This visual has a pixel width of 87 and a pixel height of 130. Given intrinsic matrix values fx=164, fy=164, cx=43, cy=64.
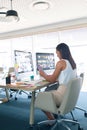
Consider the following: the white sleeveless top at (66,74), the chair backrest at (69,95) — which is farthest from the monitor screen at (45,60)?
the chair backrest at (69,95)

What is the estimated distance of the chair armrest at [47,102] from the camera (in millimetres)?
2096

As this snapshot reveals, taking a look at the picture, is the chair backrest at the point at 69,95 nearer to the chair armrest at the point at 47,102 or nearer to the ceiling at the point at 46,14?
the chair armrest at the point at 47,102

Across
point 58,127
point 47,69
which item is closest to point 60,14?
point 47,69

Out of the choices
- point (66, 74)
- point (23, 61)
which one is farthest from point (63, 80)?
point (23, 61)

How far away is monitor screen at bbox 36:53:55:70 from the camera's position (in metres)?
3.08

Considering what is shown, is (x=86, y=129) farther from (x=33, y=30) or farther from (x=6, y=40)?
(x=6, y=40)

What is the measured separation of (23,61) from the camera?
3039mm

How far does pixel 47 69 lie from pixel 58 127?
1158 mm

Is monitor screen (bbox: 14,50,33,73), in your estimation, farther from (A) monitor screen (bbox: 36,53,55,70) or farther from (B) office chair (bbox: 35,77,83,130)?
(B) office chair (bbox: 35,77,83,130)

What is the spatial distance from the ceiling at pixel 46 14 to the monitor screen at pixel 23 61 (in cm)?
71

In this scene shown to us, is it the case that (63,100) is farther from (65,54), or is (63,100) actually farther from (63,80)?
(65,54)

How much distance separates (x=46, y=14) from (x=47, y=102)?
2.89 m

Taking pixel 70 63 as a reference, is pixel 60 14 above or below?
above

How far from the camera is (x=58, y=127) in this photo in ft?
8.25
